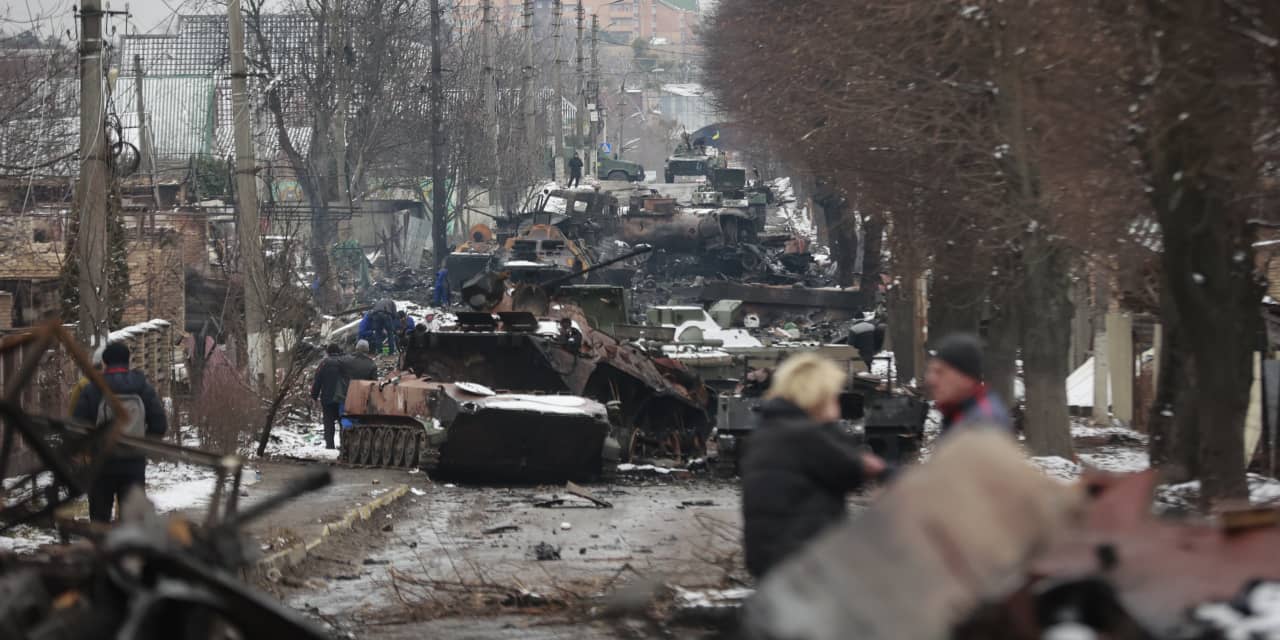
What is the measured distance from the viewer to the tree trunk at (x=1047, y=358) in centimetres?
2061

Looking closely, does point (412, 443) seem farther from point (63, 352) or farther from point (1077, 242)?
point (1077, 242)

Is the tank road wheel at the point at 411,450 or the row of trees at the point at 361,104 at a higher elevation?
the row of trees at the point at 361,104

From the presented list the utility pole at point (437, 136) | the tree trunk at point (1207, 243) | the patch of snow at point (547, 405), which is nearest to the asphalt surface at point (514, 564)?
the patch of snow at point (547, 405)

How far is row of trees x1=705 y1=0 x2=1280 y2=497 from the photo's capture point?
12.8 metres

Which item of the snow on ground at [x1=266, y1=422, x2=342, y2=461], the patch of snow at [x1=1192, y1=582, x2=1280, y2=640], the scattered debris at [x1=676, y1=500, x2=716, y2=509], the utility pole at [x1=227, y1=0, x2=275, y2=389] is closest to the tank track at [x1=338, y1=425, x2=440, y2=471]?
the snow on ground at [x1=266, y1=422, x2=342, y2=461]

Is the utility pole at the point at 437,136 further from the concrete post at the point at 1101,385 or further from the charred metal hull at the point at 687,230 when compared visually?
the concrete post at the point at 1101,385

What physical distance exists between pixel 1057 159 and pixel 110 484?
9.05 meters

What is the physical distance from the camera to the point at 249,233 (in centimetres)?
2262

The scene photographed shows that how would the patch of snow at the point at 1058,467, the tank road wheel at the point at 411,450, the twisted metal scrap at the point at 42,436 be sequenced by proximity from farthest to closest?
the tank road wheel at the point at 411,450 < the patch of snow at the point at 1058,467 < the twisted metal scrap at the point at 42,436

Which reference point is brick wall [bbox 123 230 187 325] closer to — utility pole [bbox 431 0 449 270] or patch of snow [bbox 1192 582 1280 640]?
utility pole [bbox 431 0 449 270]

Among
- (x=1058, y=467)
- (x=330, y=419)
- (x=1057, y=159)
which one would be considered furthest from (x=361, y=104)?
(x=1057, y=159)

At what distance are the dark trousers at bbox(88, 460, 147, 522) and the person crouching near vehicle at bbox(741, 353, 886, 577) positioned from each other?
5.57m

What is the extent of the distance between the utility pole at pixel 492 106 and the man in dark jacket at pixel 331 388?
114 ft

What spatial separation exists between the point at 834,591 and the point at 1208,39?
863cm
